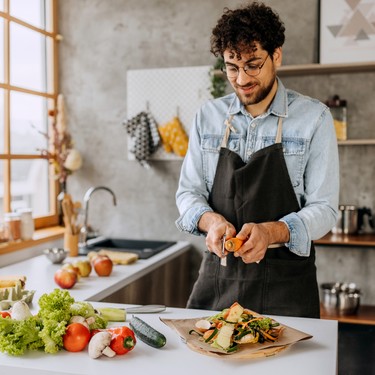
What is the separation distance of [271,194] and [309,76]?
6.02ft

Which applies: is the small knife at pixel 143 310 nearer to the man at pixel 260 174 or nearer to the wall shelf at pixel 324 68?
the man at pixel 260 174

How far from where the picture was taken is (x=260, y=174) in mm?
2047

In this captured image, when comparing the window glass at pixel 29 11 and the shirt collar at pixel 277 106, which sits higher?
the window glass at pixel 29 11

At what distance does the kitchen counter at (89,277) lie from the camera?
241 centimetres

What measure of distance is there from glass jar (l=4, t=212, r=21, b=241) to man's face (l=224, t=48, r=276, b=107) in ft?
5.72

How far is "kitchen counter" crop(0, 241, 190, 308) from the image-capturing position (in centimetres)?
241

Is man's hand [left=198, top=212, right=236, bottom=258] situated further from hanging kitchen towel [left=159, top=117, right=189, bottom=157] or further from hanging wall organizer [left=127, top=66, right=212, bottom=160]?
hanging wall organizer [left=127, top=66, right=212, bottom=160]

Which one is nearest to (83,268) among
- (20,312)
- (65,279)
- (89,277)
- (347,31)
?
(89,277)

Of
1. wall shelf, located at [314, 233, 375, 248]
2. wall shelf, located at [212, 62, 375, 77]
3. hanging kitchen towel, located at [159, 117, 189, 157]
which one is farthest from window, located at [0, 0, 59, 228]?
wall shelf, located at [314, 233, 375, 248]

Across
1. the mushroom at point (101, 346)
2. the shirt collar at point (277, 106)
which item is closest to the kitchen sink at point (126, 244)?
the shirt collar at point (277, 106)

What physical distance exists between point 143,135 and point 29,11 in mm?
1130

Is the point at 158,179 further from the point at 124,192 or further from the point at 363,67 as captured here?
the point at 363,67

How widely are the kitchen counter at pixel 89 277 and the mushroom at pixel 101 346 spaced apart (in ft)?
2.38

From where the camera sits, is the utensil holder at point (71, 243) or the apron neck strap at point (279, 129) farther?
the utensil holder at point (71, 243)
